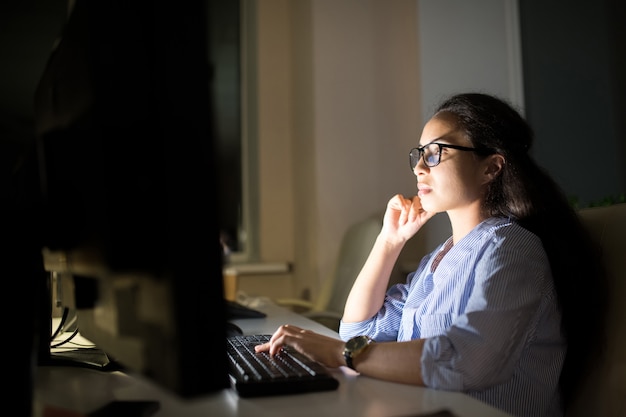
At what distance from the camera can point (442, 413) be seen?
0.68 m

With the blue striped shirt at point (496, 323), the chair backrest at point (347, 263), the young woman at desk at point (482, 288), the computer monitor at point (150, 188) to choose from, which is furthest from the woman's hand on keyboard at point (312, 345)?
the chair backrest at point (347, 263)

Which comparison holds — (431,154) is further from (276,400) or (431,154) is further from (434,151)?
(276,400)

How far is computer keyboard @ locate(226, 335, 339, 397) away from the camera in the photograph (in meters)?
0.78

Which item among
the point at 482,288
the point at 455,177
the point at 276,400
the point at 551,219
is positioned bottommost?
the point at 276,400

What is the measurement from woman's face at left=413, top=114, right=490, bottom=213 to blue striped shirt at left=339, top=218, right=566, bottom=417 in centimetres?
10

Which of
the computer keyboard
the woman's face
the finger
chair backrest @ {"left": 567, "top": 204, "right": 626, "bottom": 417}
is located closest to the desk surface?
the computer keyboard

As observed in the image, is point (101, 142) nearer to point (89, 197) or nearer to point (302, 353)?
point (89, 197)

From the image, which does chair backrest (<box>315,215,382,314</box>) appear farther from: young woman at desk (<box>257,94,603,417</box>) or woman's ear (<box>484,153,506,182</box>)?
woman's ear (<box>484,153,506,182</box>)

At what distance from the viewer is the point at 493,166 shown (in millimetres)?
1229

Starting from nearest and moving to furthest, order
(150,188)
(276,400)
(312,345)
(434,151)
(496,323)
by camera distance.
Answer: (150,188) → (276,400) → (496,323) → (312,345) → (434,151)

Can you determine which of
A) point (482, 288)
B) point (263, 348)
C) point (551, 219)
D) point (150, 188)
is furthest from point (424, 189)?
point (150, 188)

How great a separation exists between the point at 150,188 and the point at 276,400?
40cm

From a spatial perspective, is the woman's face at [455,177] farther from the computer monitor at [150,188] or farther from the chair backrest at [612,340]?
the computer monitor at [150,188]

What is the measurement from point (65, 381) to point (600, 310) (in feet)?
3.26
